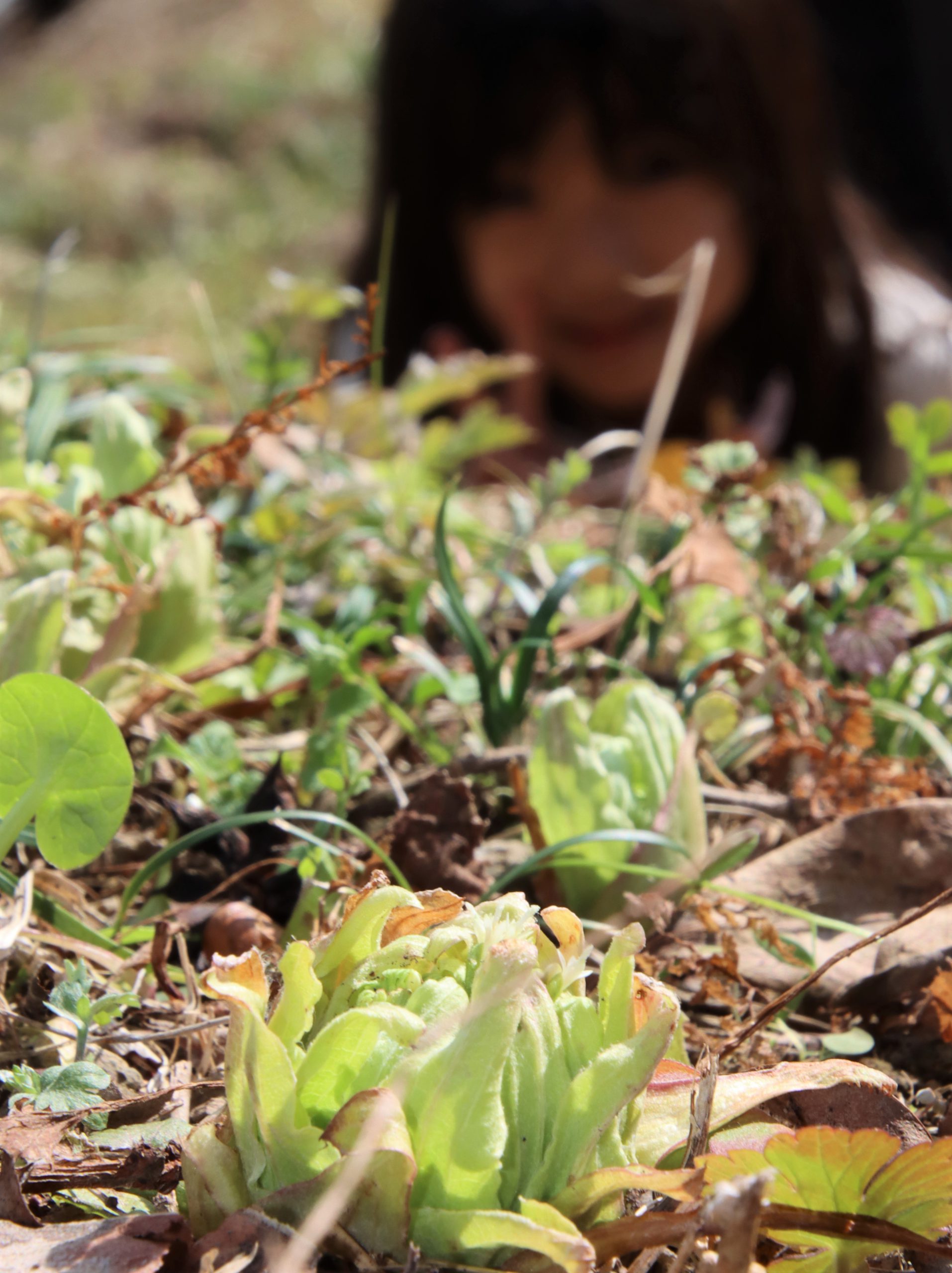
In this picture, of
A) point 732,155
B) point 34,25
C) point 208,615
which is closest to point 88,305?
point 732,155

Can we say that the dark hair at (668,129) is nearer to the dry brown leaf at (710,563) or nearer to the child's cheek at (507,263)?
the child's cheek at (507,263)

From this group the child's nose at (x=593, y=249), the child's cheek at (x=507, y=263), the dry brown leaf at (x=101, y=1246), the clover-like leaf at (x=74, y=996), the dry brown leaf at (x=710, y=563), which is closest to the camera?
the dry brown leaf at (x=101, y=1246)

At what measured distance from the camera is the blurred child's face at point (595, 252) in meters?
4.27

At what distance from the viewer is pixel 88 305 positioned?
23.7ft

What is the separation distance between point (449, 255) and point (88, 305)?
3234mm

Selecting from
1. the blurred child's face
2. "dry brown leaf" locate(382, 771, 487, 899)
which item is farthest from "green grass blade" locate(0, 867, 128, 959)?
the blurred child's face

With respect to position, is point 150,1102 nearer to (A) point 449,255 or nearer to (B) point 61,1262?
(B) point 61,1262

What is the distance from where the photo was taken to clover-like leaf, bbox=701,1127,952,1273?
504 mm

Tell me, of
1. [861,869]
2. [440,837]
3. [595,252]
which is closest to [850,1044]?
[861,869]

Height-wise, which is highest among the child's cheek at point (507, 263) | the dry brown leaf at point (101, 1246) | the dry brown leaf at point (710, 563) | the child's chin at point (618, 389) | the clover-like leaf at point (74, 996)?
the dry brown leaf at point (710, 563)

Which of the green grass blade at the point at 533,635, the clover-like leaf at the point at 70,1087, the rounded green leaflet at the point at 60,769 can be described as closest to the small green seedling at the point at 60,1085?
the clover-like leaf at the point at 70,1087

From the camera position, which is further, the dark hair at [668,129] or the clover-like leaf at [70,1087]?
the dark hair at [668,129]

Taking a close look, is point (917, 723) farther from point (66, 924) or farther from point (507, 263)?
point (507, 263)

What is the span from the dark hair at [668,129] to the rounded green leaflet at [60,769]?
13.8 feet
